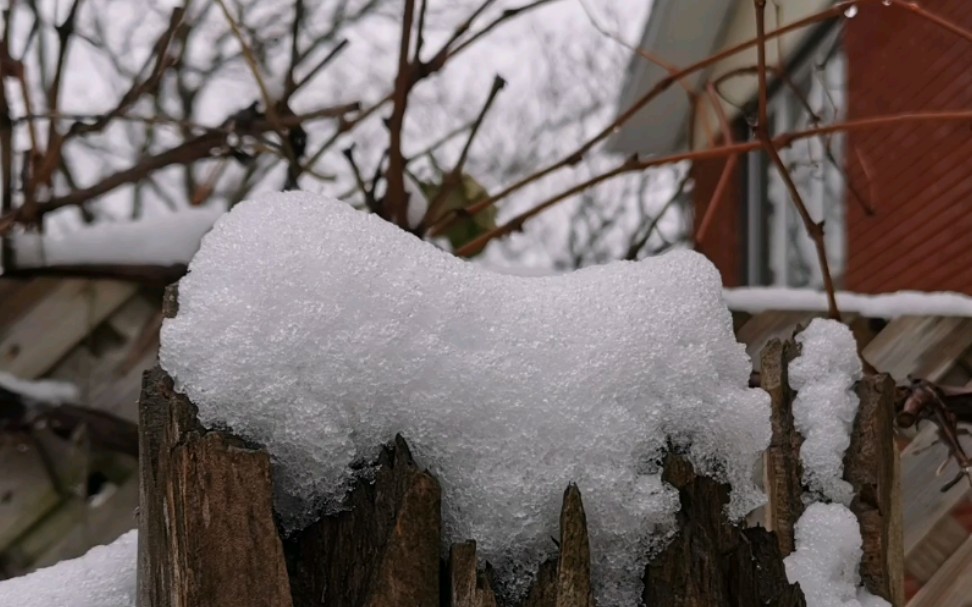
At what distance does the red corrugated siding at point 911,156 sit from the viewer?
2.71 metres

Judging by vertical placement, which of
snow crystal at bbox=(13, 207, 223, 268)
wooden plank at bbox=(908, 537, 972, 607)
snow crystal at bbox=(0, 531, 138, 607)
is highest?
snow crystal at bbox=(13, 207, 223, 268)

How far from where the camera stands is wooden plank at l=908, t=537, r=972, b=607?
1467 millimetres

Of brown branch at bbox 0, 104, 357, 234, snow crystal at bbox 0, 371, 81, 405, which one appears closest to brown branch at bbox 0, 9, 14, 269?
brown branch at bbox 0, 104, 357, 234

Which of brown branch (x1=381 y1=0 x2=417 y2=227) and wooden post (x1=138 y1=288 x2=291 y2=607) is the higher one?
brown branch (x1=381 y1=0 x2=417 y2=227)

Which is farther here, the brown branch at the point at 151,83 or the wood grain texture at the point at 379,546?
the brown branch at the point at 151,83

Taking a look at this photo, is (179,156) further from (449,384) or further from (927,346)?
(927,346)

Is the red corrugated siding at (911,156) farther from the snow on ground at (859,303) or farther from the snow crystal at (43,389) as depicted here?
the snow crystal at (43,389)

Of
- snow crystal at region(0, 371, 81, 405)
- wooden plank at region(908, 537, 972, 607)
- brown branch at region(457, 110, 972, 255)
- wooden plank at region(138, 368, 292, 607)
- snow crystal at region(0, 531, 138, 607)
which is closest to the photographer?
wooden plank at region(138, 368, 292, 607)

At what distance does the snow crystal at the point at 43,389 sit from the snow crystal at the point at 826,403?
4.53 feet

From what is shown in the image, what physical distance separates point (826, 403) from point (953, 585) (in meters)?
0.95

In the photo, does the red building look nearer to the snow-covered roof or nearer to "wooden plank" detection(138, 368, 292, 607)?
the snow-covered roof

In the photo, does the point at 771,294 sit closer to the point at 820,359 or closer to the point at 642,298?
the point at 820,359

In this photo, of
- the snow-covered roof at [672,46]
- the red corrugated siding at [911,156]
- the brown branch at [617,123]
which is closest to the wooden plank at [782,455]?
the brown branch at [617,123]

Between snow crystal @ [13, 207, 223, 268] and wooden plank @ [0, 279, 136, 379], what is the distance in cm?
5
